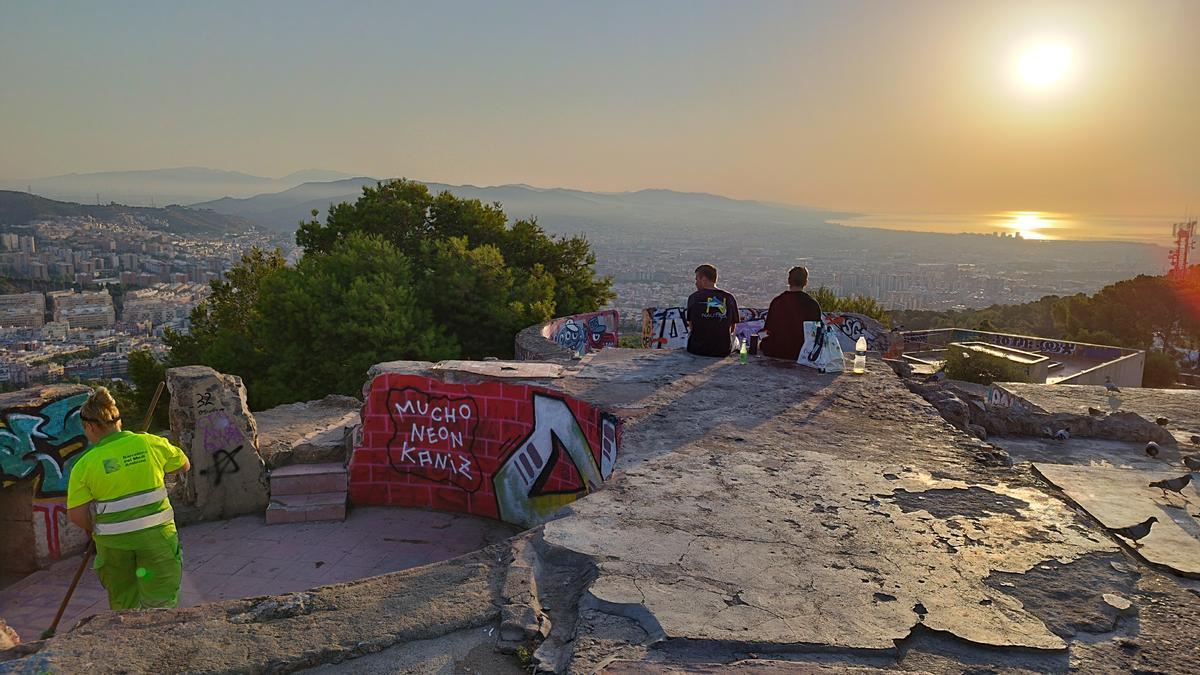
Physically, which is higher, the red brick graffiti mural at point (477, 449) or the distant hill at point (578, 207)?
the distant hill at point (578, 207)

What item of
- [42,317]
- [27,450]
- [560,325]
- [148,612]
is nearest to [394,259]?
[560,325]

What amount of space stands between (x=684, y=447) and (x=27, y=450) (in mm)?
6398

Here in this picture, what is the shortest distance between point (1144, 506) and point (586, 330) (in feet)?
42.8

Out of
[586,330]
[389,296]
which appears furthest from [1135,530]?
[389,296]

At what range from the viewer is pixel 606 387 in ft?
22.6

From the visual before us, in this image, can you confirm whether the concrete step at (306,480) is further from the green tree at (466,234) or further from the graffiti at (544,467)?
the green tree at (466,234)

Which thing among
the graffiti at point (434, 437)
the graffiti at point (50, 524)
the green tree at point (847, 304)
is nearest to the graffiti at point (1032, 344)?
the green tree at point (847, 304)

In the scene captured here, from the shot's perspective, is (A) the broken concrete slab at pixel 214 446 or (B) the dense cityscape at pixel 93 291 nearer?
(A) the broken concrete slab at pixel 214 446

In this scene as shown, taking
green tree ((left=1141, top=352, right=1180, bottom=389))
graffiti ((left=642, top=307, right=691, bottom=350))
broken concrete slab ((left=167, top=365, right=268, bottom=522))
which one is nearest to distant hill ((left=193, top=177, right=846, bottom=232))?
graffiti ((left=642, top=307, right=691, bottom=350))

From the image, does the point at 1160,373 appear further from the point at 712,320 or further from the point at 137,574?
the point at 137,574

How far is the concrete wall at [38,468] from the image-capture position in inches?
258

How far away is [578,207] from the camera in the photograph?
141125 millimetres

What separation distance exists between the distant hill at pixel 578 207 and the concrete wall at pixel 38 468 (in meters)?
43.7

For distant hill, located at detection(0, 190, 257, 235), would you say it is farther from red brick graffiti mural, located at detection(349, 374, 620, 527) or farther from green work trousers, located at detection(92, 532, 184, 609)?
green work trousers, located at detection(92, 532, 184, 609)
